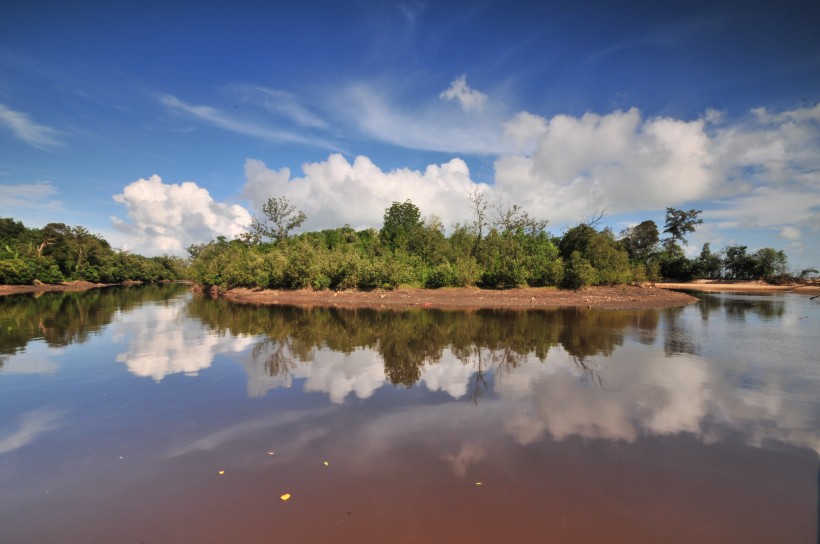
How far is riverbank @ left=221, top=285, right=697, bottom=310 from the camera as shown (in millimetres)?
31484

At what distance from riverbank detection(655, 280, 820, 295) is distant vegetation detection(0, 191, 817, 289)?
1703mm

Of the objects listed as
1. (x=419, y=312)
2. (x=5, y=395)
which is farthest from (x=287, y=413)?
(x=419, y=312)

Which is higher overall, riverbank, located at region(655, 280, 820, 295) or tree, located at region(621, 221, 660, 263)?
tree, located at region(621, 221, 660, 263)

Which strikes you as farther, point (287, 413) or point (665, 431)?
point (287, 413)

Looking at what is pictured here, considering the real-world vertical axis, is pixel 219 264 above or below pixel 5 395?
above

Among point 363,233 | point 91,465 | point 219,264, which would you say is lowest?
point 91,465

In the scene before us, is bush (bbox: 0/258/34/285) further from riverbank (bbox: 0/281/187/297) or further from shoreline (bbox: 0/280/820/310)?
shoreline (bbox: 0/280/820/310)

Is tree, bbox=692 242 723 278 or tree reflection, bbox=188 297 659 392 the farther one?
tree, bbox=692 242 723 278

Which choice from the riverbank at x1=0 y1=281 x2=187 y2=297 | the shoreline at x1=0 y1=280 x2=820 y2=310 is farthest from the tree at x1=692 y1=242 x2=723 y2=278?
the riverbank at x1=0 y1=281 x2=187 y2=297

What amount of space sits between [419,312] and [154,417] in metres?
20.4

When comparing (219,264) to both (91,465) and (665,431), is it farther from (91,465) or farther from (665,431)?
(665,431)

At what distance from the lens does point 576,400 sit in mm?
8617

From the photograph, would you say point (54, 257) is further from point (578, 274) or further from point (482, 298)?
point (578, 274)

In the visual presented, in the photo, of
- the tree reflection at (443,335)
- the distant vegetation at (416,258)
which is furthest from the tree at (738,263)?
the tree reflection at (443,335)
